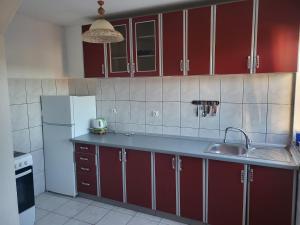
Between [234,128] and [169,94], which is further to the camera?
[169,94]

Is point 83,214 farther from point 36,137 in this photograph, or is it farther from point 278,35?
point 278,35

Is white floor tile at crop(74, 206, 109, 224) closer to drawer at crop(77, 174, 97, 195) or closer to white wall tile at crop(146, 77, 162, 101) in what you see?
drawer at crop(77, 174, 97, 195)

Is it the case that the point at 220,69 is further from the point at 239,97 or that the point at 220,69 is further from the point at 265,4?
the point at 265,4

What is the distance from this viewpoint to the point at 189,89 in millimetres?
2754

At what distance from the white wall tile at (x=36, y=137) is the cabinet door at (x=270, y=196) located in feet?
8.49

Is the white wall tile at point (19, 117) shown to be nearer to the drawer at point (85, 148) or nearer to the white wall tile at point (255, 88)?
the drawer at point (85, 148)

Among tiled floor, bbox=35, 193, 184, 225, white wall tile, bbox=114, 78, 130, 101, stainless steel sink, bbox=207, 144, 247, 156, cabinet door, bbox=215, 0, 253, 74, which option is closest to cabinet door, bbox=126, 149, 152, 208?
tiled floor, bbox=35, 193, 184, 225

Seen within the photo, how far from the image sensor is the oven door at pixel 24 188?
7.45ft

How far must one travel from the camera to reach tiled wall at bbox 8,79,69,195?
2.81 meters

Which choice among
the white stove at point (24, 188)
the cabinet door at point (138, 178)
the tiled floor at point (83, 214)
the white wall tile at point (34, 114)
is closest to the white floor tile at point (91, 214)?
the tiled floor at point (83, 214)

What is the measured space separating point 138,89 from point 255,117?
1.43 metres

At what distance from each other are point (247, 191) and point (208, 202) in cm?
40

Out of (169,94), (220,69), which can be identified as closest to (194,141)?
(169,94)

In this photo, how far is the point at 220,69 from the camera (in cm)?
230
